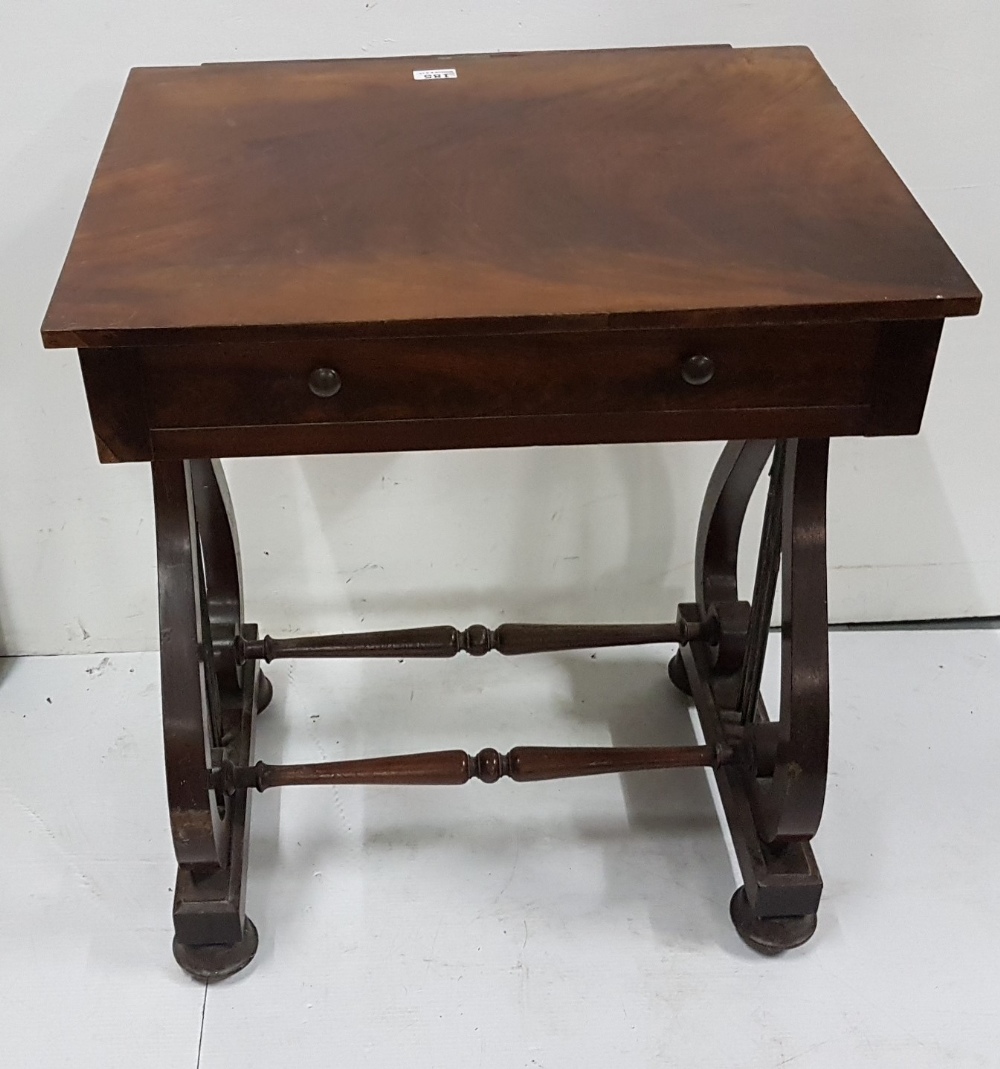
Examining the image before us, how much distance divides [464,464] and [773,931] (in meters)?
0.62

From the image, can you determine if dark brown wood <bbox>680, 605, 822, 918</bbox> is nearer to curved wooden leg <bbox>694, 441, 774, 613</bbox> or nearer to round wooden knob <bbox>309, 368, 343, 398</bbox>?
curved wooden leg <bbox>694, 441, 774, 613</bbox>

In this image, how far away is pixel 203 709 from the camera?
3.73 feet

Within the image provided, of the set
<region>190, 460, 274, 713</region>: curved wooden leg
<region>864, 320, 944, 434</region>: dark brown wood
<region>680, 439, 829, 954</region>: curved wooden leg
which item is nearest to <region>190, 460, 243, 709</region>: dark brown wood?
<region>190, 460, 274, 713</region>: curved wooden leg

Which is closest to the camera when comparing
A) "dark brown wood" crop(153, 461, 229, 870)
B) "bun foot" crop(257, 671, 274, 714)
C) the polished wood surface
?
the polished wood surface

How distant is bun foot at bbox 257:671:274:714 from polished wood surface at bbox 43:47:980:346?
695mm

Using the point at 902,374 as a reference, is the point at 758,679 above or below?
below

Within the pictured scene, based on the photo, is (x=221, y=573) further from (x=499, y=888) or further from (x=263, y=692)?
(x=499, y=888)

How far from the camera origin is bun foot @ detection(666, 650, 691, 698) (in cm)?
154

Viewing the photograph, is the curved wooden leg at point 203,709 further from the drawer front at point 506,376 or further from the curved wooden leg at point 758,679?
the curved wooden leg at point 758,679

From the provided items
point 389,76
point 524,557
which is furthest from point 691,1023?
point 389,76

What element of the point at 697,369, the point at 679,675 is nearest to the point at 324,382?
the point at 697,369

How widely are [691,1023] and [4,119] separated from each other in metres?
1.10

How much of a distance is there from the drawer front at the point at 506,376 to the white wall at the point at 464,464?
0.53 meters

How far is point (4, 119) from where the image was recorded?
4.16 feet
